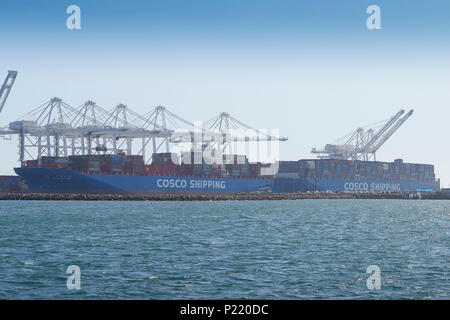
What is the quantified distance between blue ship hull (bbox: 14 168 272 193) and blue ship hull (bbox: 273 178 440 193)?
88.9 feet

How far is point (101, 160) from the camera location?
3504 inches

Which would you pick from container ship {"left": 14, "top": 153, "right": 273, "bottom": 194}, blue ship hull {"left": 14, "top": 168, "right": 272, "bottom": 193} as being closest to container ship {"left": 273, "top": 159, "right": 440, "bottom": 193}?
container ship {"left": 14, "top": 153, "right": 273, "bottom": 194}

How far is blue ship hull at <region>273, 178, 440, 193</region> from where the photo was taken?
121000 mm

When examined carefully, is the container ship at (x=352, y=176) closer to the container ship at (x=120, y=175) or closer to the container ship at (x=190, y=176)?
the container ship at (x=190, y=176)

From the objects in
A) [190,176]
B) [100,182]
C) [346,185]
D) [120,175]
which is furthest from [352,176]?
[100,182]

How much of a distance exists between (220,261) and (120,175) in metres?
66.7

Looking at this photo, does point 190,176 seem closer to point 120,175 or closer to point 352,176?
point 120,175

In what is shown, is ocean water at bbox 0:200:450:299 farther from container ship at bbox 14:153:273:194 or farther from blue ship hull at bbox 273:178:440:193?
blue ship hull at bbox 273:178:440:193

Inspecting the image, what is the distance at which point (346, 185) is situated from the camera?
12888cm

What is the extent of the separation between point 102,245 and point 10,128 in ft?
232

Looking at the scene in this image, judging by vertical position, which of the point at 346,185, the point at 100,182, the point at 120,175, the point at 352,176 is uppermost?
the point at 120,175

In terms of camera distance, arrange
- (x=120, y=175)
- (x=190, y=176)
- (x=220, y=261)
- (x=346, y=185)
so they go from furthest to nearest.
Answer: (x=346, y=185) → (x=190, y=176) → (x=120, y=175) → (x=220, y=261)
